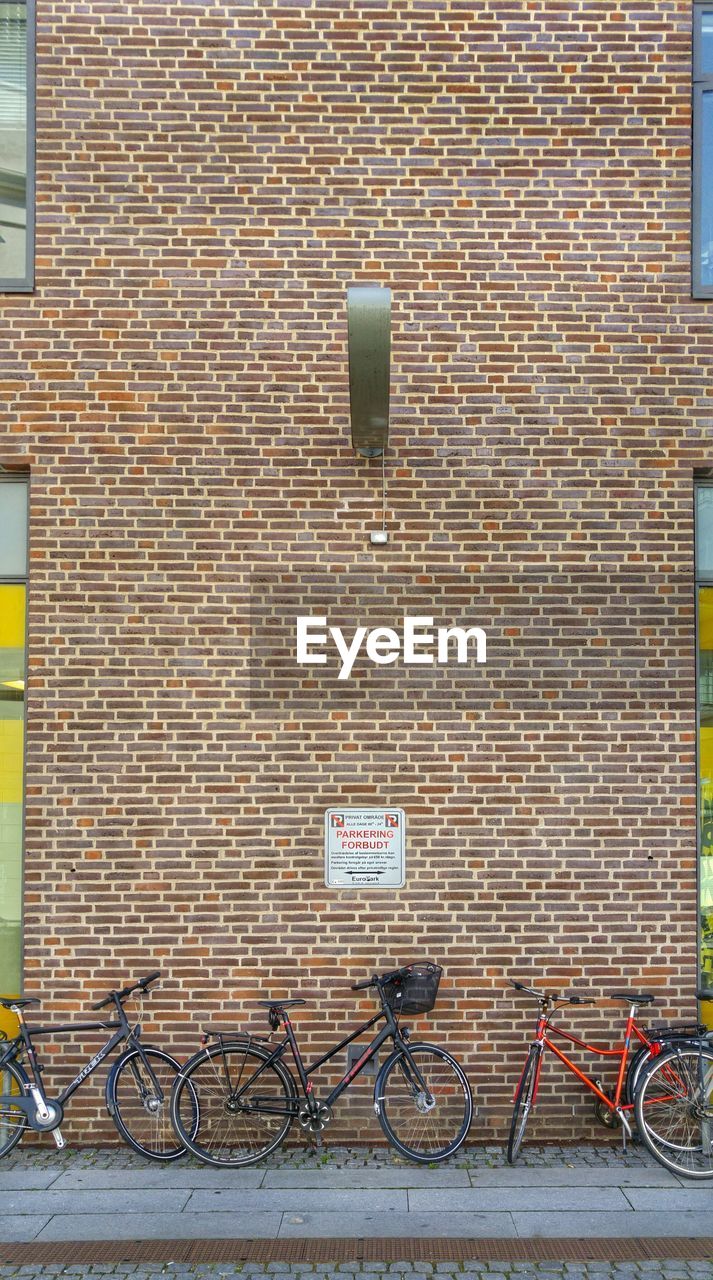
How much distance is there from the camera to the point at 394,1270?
479cm

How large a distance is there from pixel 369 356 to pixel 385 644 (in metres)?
1.73

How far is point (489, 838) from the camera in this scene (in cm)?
654

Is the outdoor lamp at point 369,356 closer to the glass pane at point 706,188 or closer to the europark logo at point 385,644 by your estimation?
the europark logo at point 385,644

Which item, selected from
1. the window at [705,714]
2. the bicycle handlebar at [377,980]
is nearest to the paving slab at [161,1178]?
the bicycle handlebar at [377,980]

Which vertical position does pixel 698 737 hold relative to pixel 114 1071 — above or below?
above

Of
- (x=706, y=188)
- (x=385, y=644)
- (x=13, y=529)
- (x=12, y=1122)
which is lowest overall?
(x=12, y=1122)

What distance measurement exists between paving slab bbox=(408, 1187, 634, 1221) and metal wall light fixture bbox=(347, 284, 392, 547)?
4.17 meters

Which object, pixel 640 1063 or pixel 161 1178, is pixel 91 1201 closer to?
pixel 161 1178

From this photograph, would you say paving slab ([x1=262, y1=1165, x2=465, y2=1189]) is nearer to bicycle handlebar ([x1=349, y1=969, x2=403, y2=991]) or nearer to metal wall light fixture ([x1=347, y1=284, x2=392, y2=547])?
bicycle handlebar ([x1=349, y1=969, x2=403, y2=991])

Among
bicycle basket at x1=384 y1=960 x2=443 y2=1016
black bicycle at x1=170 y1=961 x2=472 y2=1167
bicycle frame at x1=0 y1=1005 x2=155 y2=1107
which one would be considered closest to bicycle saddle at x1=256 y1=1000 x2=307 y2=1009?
black bicycle at x1=170 y1=961 x2=472 y2=1167

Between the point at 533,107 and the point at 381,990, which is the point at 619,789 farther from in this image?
the point at 533,107

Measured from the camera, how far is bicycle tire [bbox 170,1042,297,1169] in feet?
19.8

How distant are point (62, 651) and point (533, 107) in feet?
14.6

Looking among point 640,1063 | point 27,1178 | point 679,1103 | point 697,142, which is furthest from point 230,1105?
point 697,142
